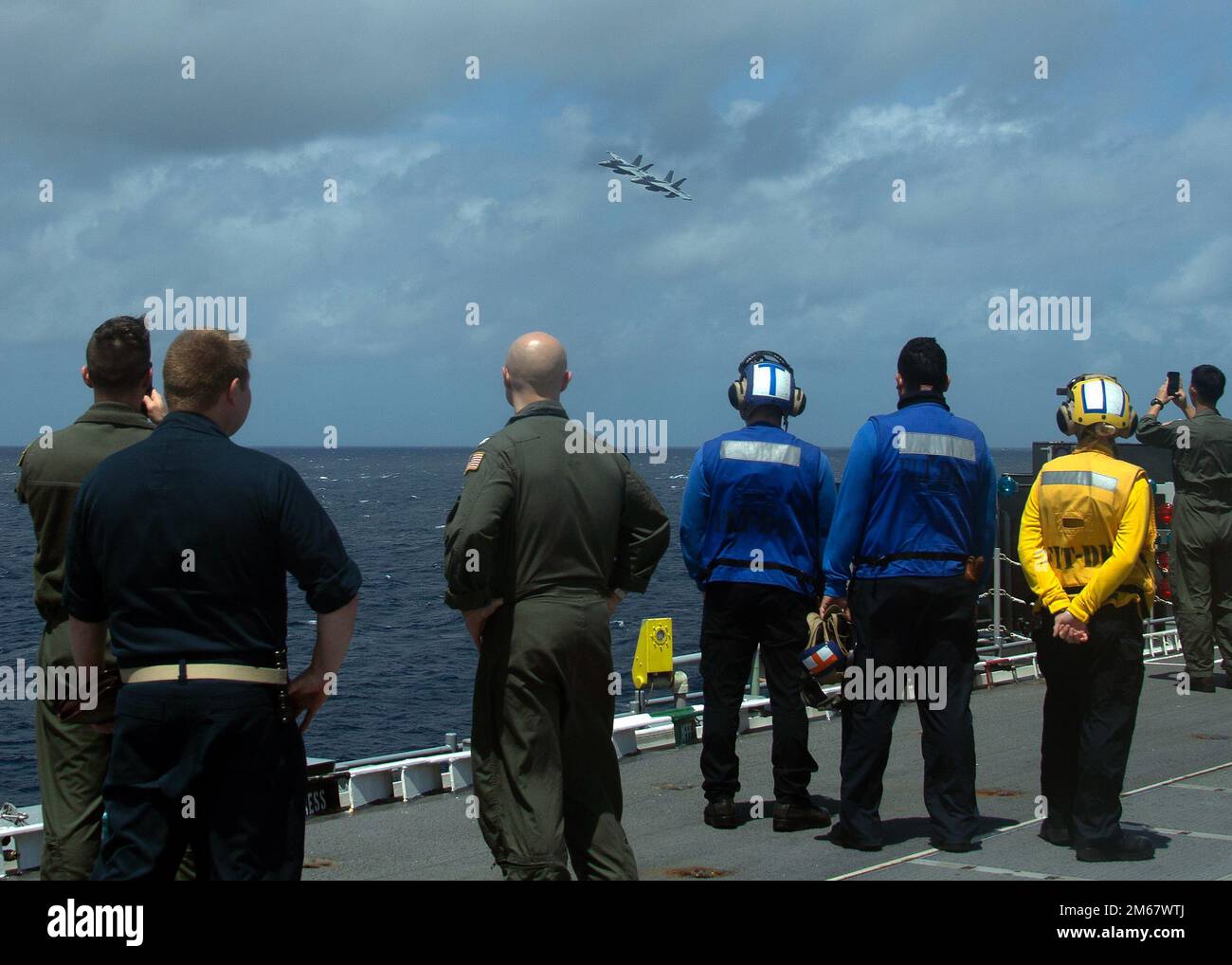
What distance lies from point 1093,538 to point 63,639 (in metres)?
3.95

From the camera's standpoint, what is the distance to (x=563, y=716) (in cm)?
465

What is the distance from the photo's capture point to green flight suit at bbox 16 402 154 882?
171 inches

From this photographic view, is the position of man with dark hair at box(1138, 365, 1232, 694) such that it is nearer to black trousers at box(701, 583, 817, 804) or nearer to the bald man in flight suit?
black trousers at box(701, 583, 817, 804)

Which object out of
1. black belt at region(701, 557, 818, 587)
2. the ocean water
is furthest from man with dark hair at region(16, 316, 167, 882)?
the ocean water

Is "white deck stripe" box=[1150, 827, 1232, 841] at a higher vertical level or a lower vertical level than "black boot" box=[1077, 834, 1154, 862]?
lower

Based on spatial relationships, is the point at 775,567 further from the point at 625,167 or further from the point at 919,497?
the point at 625,167

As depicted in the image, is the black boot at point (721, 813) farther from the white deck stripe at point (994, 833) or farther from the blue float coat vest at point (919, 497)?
the blue float coat vest at point (919, 497)

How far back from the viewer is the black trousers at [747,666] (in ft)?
21.2

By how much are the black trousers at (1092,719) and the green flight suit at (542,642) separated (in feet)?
7.02

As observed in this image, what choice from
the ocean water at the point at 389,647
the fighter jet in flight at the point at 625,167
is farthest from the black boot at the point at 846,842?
the fighter jet in flight at the point at 625,167

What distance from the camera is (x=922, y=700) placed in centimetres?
593

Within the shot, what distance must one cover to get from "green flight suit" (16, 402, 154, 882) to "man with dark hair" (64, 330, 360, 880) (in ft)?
2.20
